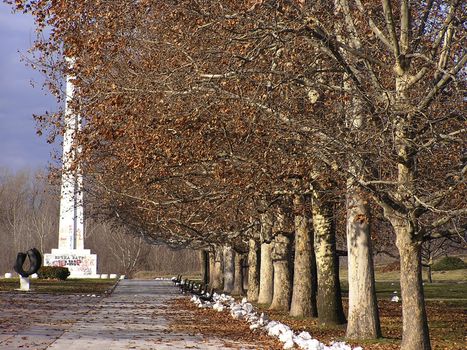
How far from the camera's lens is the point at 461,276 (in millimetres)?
68125

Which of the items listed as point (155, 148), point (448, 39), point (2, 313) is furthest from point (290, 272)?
point (448, 39)

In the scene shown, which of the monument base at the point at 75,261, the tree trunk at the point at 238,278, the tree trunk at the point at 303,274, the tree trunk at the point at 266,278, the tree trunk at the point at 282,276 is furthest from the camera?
the monument base at the point at 75,261

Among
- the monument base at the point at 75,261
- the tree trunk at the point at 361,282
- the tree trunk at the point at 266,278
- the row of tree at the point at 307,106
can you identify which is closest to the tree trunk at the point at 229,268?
the tree trunk at the point at 266,278

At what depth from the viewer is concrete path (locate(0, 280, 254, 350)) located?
1723cm

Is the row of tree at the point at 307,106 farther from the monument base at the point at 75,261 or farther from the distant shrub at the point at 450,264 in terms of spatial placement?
the distant shrub at the point at 450,264

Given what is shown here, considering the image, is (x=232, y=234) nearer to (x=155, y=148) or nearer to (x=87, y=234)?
(x=155, y=148)

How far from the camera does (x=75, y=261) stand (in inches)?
2963

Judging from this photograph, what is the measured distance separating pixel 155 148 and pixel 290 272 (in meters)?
11.0

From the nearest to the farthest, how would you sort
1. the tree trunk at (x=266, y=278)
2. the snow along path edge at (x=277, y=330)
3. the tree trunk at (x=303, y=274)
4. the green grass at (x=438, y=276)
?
the snow along path edge at (x=277, y=330)
the tree trunk at (x=303, y=274)
the tree trunk at (x=266, y=278)
the green grass at (x=438, y=276)

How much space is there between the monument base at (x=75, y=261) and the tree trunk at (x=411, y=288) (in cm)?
5958

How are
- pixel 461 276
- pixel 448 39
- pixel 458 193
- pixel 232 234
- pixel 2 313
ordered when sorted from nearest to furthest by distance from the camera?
pixel 448 39 < pixel 458 193 < pixel 2 313 < pixel 232 234 < pixel 461 276

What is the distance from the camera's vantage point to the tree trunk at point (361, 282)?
64.4 feet

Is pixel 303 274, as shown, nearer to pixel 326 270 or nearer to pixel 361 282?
pixel 326 270

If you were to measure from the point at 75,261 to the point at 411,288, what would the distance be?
61422 mm
